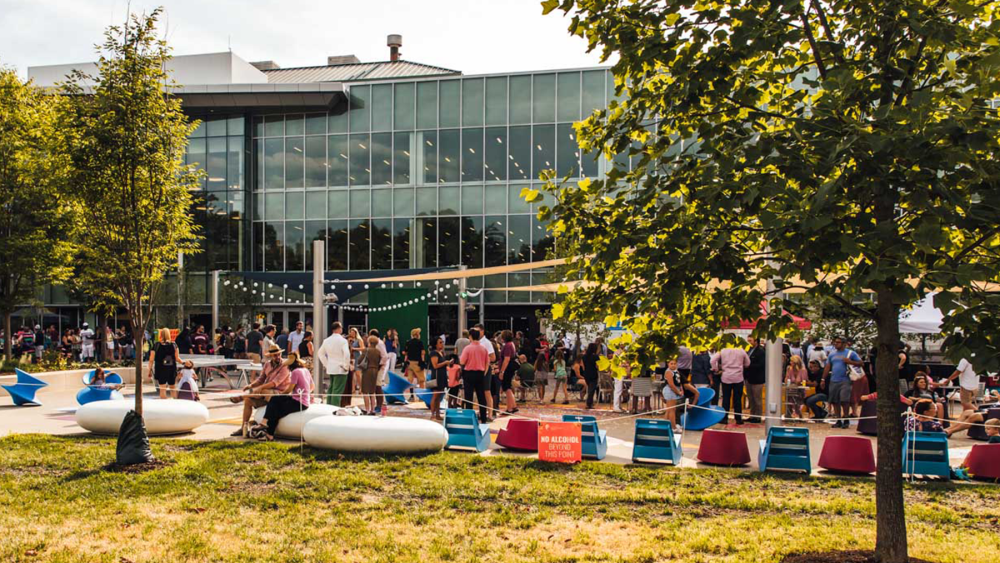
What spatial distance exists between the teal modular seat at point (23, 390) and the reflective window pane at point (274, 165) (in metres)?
21.8

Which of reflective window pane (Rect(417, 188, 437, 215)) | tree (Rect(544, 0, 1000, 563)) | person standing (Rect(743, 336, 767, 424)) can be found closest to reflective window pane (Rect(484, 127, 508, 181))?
reflective window pane (Rect(417, 188, 437, 215))

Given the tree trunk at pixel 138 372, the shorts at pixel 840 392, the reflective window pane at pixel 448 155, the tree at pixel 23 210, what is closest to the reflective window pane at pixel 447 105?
the reflective window pane at pixel 448 155

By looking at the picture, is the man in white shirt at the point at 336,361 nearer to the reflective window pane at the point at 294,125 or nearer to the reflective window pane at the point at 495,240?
the reflective window pane at the point at 495,240

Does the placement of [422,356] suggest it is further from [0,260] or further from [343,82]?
[343,82]

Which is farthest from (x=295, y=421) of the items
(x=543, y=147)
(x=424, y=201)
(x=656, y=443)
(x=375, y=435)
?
(x=424, y=201)

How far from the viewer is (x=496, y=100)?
3541cm

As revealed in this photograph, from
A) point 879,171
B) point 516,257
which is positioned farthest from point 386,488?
point 516,257

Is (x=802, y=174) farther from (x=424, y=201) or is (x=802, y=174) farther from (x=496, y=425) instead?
(x=424, y=201)

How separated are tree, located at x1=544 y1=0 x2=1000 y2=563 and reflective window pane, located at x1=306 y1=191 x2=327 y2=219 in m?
32.8

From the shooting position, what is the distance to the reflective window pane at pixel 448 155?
1419 inches

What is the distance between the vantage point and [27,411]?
16.3 meters

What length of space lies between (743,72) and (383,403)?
11267mm

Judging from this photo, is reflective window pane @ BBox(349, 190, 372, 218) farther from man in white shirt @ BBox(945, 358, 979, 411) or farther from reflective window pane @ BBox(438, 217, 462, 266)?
man in white shirt @ BBox(945, 358, 979, 411)

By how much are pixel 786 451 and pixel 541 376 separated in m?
8.87
